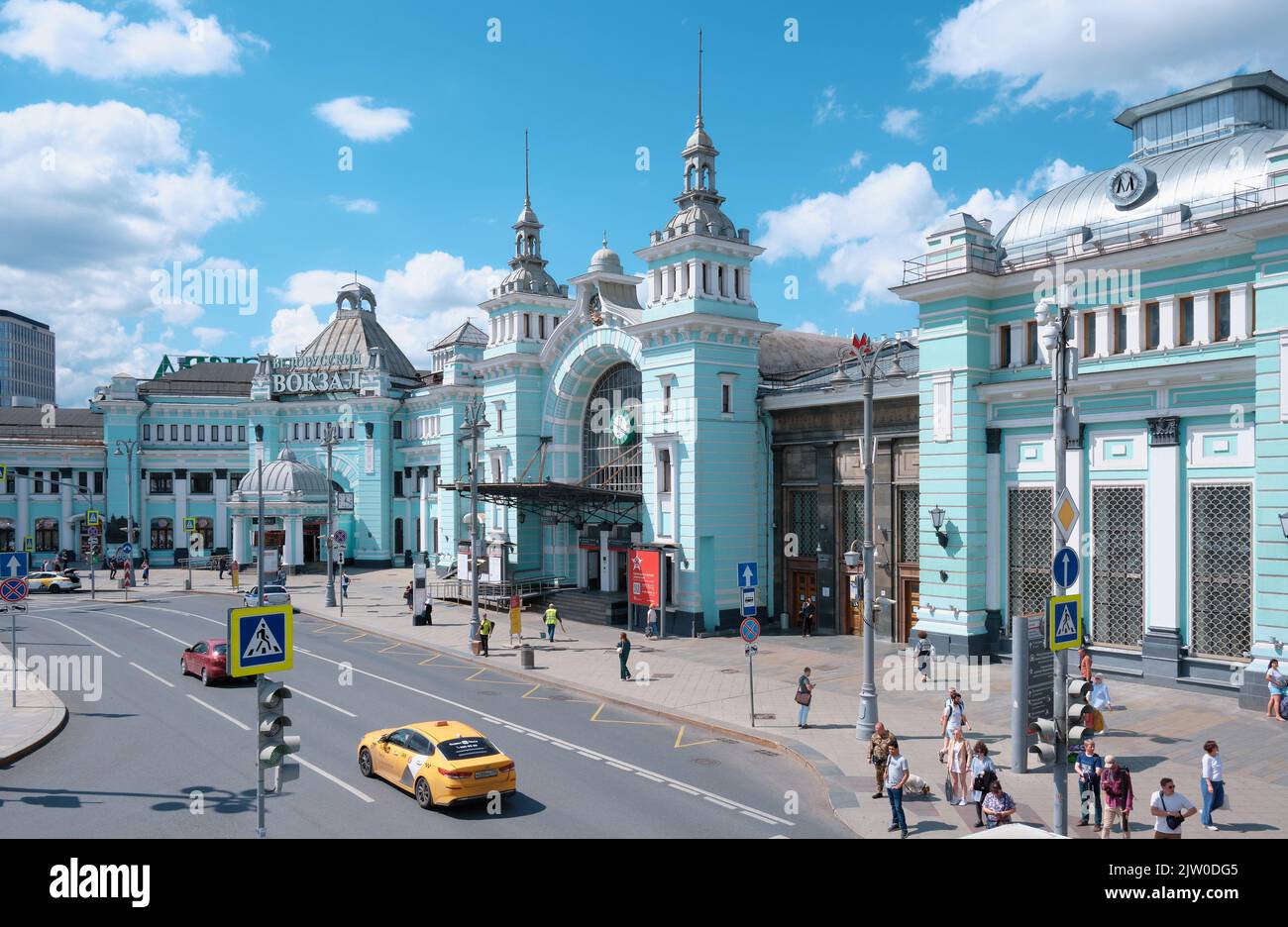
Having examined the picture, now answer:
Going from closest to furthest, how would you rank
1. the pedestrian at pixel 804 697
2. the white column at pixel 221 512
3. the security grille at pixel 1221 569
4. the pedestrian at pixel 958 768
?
1. the pedestrian at pixel 958 768
2. the pedestrian at pixel 804 697
3. the security grille at pixel 1221 569
4. the white column at pixel 221 512

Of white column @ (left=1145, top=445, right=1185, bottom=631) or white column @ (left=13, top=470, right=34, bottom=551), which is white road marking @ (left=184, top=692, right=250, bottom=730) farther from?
white column @ (left=13, top=470, right=34, bottom=551)

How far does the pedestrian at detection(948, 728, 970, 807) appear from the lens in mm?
16297

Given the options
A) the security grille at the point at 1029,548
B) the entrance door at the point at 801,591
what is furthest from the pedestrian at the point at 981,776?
the entrance door at the point at 801,591

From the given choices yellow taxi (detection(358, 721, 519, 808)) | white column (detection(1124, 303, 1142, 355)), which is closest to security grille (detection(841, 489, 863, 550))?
white column (detection(1124, 303, 1142, 355))

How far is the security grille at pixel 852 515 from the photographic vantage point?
35406 millimetres

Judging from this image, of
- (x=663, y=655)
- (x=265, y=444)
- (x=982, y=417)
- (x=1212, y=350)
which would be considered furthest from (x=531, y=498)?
(x=265, y=444)

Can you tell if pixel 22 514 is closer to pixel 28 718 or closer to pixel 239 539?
pixel 239 539

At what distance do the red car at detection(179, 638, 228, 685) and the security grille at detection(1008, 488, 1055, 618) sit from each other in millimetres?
23398

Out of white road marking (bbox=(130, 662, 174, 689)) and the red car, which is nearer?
the red car

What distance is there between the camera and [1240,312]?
78.6 feet

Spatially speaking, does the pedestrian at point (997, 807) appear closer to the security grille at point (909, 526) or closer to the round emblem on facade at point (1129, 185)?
the security grille at point (909, 526)

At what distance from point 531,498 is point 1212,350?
2804 cm

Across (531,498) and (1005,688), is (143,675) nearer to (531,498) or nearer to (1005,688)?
(531,498)

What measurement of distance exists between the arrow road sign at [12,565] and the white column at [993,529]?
28611mm
